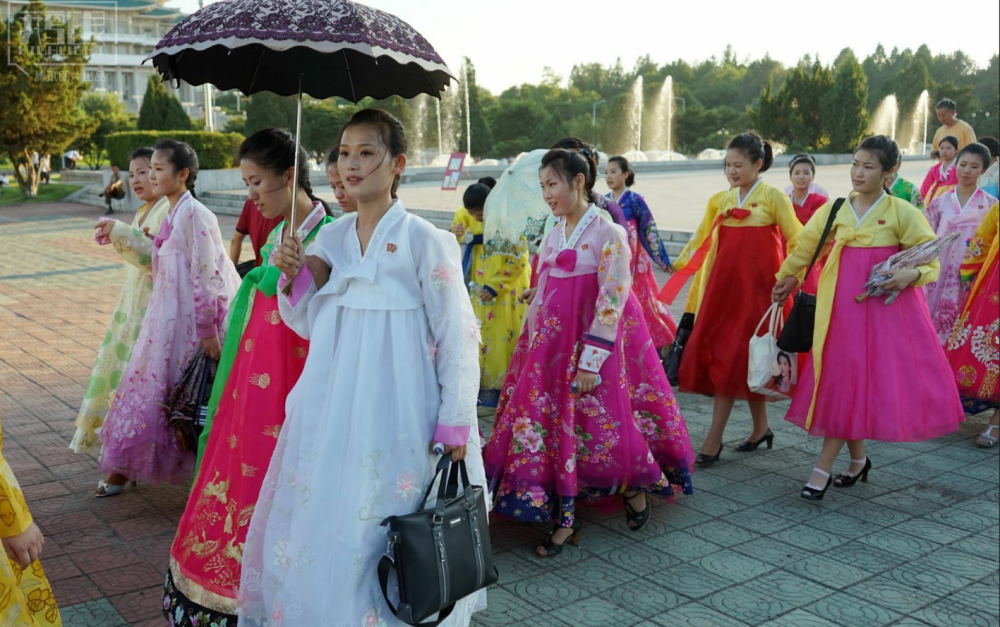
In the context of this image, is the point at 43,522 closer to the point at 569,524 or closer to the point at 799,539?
the point at 569,524

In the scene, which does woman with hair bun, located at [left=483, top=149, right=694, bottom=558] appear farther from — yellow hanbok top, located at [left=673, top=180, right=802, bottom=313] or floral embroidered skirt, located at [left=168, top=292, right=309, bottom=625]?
yellow hanbok top, located at [left=673, top=180, right=802, bottom=313]

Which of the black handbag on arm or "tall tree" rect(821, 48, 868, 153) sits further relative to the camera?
"tall tree" rect(821, 48, 868, 153)

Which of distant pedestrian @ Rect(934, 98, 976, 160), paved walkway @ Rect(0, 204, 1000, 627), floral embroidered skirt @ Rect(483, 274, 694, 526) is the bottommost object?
paved walkway @ Rect(0, 204, 1000, 627)

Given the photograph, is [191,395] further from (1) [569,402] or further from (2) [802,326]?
(2) [802,326]

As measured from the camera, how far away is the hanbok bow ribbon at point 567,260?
4.06 m

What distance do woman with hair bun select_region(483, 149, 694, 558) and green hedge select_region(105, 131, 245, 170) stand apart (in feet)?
72.6

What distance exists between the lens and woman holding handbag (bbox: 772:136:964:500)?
4543mm

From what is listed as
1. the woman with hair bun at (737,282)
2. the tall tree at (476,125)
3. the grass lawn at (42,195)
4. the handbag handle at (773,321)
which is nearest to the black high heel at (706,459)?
the woman with hair bun at (737,282)

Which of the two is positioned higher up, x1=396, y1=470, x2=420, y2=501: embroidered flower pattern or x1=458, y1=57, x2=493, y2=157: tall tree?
x1=458, y1=57, x2=493, y2=157: tall tree

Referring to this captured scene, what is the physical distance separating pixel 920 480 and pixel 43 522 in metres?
4.39

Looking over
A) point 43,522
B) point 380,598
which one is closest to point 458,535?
point 380,598

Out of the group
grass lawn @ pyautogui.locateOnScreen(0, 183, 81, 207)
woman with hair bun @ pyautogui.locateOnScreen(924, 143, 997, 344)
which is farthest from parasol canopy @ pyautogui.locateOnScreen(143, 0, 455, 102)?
grass lawn @ pyautogui.locateOnScreen(0, 183, 81, 207)

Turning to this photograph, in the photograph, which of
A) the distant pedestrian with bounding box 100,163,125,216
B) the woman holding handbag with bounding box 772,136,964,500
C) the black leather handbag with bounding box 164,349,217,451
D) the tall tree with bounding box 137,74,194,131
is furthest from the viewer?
the tall tree with bounding box 137,74,194,131

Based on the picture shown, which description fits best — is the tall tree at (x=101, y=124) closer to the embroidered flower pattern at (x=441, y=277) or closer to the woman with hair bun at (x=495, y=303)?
the woman with hair bun at (x=495, y=303)
